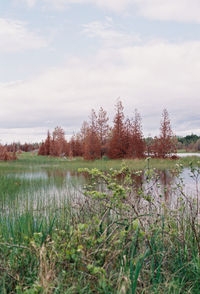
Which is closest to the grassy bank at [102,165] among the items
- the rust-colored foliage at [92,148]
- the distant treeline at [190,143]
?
the rust-colored foliage at [92,148]

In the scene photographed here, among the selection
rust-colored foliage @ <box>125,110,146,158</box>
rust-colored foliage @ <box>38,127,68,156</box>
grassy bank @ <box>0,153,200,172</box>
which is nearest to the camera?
grassy bank @ <box>0,153,200,172</box>

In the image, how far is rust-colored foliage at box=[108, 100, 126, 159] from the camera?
3288cm

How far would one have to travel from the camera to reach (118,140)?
33125 millimetres

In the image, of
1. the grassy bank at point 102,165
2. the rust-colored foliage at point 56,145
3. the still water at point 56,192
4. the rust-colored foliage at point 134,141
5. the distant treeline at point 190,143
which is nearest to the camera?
the still water at point 56,192

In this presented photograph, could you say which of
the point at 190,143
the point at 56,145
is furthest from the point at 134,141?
the point at 190,143

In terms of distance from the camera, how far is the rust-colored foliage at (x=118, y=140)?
108 ft

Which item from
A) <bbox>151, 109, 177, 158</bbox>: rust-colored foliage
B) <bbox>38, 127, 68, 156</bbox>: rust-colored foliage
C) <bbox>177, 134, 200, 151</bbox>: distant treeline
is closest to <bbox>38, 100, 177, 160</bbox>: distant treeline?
<bbox>151, 109, 177, 158</bbox>: rust-colored foliage

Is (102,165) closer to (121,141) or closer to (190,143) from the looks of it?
(121,141)

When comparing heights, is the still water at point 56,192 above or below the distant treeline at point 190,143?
below

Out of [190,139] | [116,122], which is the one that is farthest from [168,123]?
[190,139]

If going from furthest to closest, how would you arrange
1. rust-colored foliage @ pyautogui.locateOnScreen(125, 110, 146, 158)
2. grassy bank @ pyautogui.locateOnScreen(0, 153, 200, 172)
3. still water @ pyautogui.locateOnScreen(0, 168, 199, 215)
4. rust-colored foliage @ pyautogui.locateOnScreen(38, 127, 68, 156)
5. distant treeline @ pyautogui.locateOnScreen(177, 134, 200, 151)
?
distant treeline @ pyautogui.locateOnScreen(177, 134, 200, 151)
rust-colored foliage @ pyautogui.locateOnScreen(38, 127, 68, 156)
rust-colored foliage @ pyautogui.locateOnScreen(125, 110, 146, 158)
grassy bank @ pyautogui.locateOnScreen(0, 153, 200, 172)
still water @ pyautogui.locateOnScreen(0, 168, 199, 215)

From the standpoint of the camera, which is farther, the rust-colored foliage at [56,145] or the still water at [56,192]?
the rust-colored foliage at [56,145]

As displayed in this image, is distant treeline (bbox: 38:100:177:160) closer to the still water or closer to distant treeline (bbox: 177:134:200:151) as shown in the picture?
the still water

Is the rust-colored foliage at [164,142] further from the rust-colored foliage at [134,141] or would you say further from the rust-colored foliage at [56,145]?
the rust-colored foliage at [56,145]
